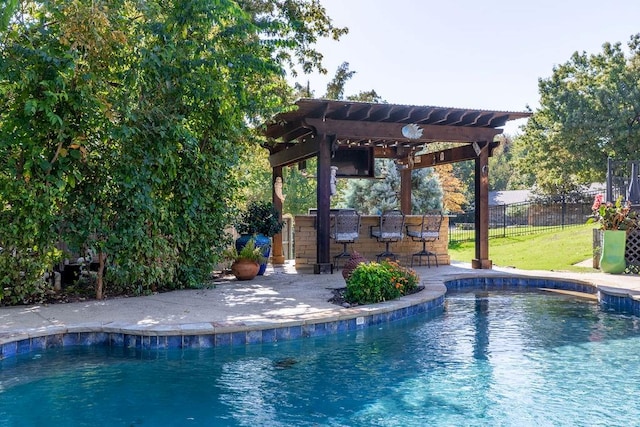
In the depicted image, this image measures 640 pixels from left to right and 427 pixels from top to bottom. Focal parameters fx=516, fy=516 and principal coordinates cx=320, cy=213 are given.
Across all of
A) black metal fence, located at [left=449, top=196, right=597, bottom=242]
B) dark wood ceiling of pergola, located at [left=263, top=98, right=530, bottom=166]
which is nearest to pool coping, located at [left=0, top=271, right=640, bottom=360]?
dark wood ceiling of pergola, located at [left=263, top=98, right=530, bottom=166]

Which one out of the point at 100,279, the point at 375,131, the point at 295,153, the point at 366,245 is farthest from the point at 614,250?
the point at 100,279

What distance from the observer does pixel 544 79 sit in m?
25.1

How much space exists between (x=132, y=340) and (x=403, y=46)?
12729 mm

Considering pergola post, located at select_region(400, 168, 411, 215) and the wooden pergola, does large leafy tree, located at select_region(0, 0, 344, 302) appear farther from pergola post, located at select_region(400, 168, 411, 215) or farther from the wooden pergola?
pergola post, located at select_region(400, 168, 411, 215)

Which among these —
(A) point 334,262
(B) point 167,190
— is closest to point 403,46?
(A) point 334,262

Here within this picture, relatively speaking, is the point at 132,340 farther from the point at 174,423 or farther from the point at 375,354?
the point at 375,354

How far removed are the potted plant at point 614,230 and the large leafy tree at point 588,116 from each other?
513 inches

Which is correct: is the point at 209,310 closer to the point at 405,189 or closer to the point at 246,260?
the point at 246,260

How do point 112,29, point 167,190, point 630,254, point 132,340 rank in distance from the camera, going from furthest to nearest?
point 630,254 < point 167,190 < point 112,29 < point 132,340

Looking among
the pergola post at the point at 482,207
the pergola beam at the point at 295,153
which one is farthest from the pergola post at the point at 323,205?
the pergola post at the point at 482,207

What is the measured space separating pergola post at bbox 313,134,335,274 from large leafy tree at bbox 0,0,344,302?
1.58 metres

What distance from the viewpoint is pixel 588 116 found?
22.8 metres

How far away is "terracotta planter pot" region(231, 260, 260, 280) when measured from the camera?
8283 mm

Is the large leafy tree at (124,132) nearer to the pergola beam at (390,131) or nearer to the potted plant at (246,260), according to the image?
the potted plant at (246,260)
